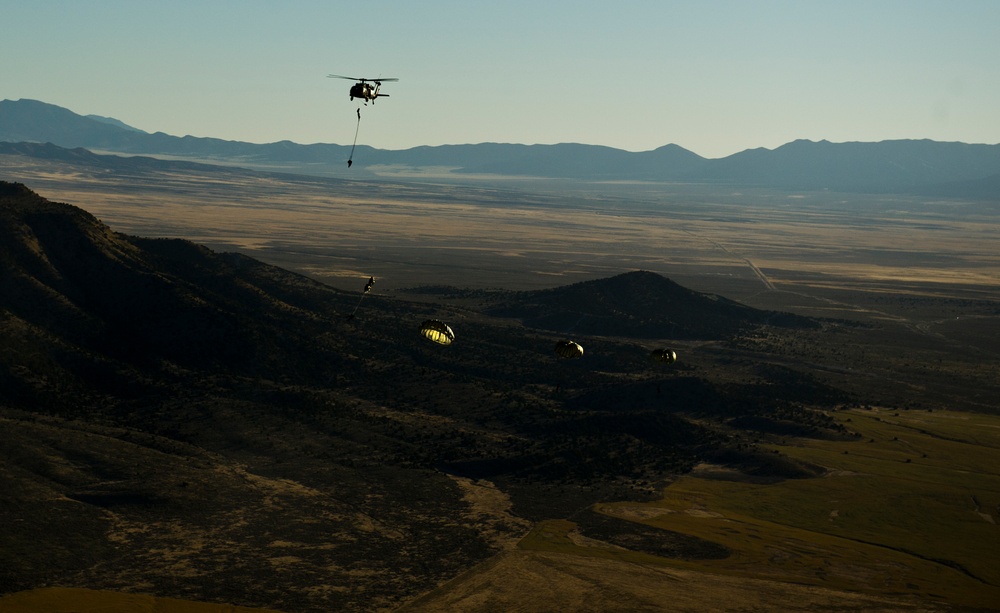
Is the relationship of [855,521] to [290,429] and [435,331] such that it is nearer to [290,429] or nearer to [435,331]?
[435,331]

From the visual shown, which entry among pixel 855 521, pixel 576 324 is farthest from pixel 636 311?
pixel 855 521

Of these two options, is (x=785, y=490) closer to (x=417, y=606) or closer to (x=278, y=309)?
(x=417, y=606)

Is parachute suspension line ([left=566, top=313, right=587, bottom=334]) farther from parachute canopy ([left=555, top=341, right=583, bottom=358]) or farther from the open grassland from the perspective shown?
parachute canopy ([left=555, top=341, right=583, bottom=358])

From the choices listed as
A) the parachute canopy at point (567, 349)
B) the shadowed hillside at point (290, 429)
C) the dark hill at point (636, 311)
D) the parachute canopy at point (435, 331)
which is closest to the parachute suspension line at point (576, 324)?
the dark hill at point (636, 311)

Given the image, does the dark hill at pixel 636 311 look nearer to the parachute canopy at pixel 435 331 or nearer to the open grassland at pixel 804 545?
the open grassland at pixel 804 545

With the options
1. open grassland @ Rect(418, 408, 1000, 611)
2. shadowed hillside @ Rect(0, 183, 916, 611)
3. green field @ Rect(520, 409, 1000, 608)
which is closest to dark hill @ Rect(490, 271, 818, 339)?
shadowed hillside @ Rect(0, 183, 916, 611)

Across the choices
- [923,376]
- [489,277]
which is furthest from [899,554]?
[489,277]
